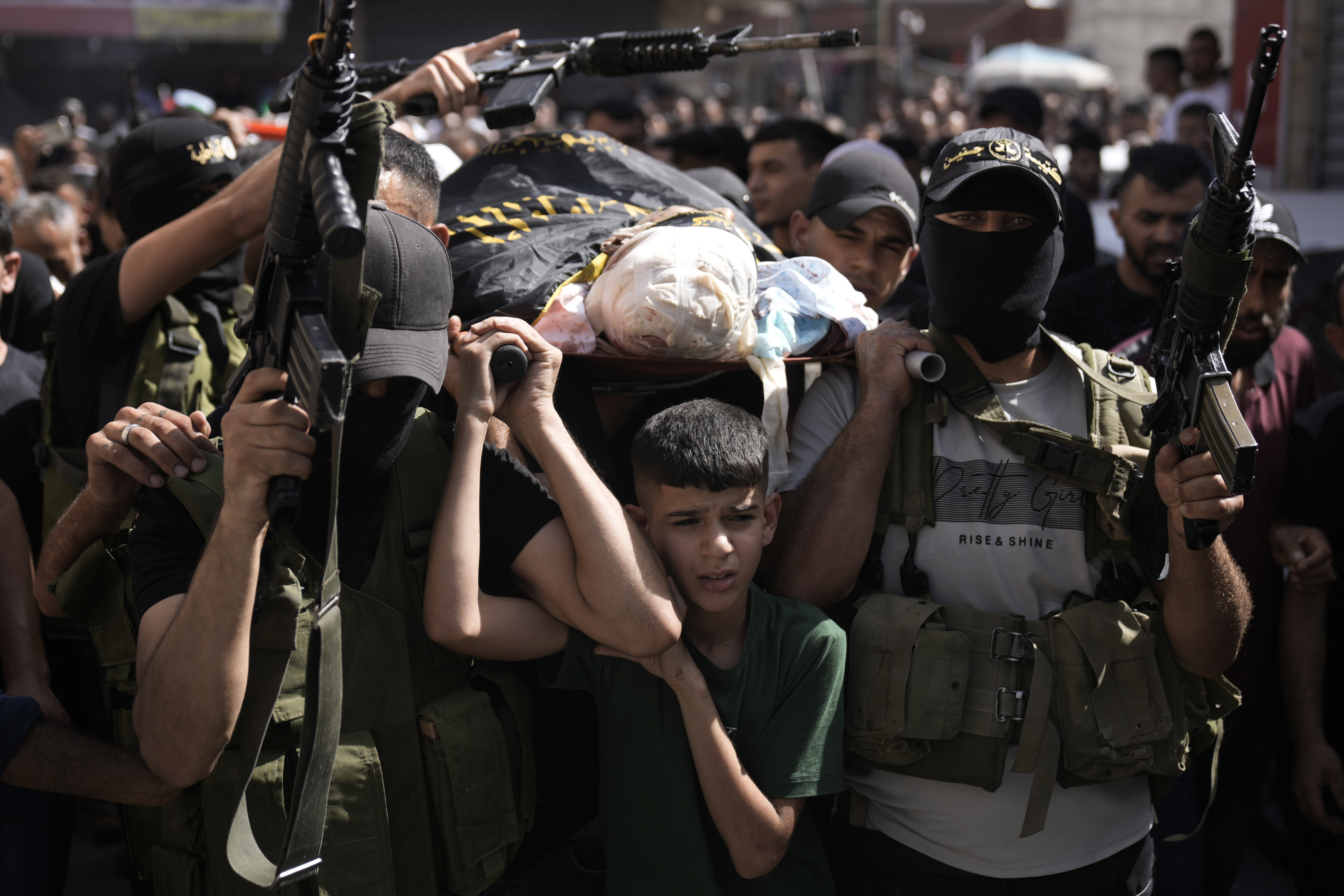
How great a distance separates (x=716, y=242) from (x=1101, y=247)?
3254 millimetres

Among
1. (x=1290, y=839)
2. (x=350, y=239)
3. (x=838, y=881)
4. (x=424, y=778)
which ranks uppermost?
(x=350, y=239)

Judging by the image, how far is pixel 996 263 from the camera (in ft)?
7.20

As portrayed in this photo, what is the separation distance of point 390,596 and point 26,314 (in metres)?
2.56

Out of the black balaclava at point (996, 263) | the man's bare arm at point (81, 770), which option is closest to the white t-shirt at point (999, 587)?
the black balaclava at point (996, 263)

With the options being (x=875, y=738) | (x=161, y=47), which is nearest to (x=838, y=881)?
(x=875, y=738)

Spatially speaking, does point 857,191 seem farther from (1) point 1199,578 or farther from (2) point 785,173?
(1) point 1199,578

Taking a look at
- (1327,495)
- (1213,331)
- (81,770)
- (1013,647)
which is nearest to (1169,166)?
(1327,495)

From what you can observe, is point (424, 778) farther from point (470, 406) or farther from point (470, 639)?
point (470, 406)

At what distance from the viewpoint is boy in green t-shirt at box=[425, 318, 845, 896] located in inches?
74.9

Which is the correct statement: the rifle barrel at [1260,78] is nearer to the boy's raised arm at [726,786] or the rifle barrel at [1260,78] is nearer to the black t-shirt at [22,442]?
the boy's raised arm at [726,786]

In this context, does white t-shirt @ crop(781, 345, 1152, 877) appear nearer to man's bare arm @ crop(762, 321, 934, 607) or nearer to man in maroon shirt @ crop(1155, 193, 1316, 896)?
man's bare arm @ crop(762, 321, 934, 607)

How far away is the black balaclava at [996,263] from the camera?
2.18m

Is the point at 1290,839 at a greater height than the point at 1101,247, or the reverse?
the point at 1101,247

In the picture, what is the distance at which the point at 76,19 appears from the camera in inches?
751
